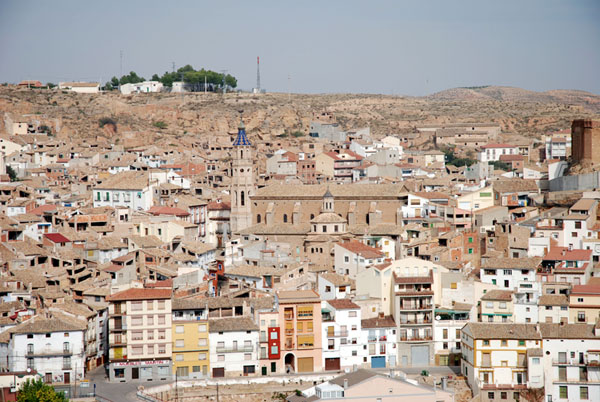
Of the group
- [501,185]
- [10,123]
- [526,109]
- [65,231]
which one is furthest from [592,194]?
[526,109]

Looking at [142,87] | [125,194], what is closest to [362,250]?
[125,194]

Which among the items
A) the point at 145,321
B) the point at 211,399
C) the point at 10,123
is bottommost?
the point at 211,399

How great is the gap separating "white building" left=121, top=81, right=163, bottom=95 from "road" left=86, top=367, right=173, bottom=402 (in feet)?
309

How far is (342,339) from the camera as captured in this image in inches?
1660

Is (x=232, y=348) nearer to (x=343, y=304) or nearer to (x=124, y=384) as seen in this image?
(x=124, y=384)

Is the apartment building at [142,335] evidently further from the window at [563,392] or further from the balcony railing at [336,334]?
the window at [563,392]

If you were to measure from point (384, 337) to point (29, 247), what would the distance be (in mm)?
19900

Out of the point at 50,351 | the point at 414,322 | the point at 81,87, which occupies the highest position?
the point at 81,87

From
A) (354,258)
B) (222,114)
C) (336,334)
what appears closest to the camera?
(336,334)

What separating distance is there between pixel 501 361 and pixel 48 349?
1768 cm

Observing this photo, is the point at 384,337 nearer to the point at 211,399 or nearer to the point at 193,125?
the point at 211,399

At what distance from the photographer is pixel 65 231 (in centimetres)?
5653

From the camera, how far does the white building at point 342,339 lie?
1655 inches

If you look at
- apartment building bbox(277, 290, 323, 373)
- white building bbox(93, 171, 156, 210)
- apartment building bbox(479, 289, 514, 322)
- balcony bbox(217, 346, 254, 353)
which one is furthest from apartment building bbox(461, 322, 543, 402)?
white building bbox(93, 171, 156, 210)
